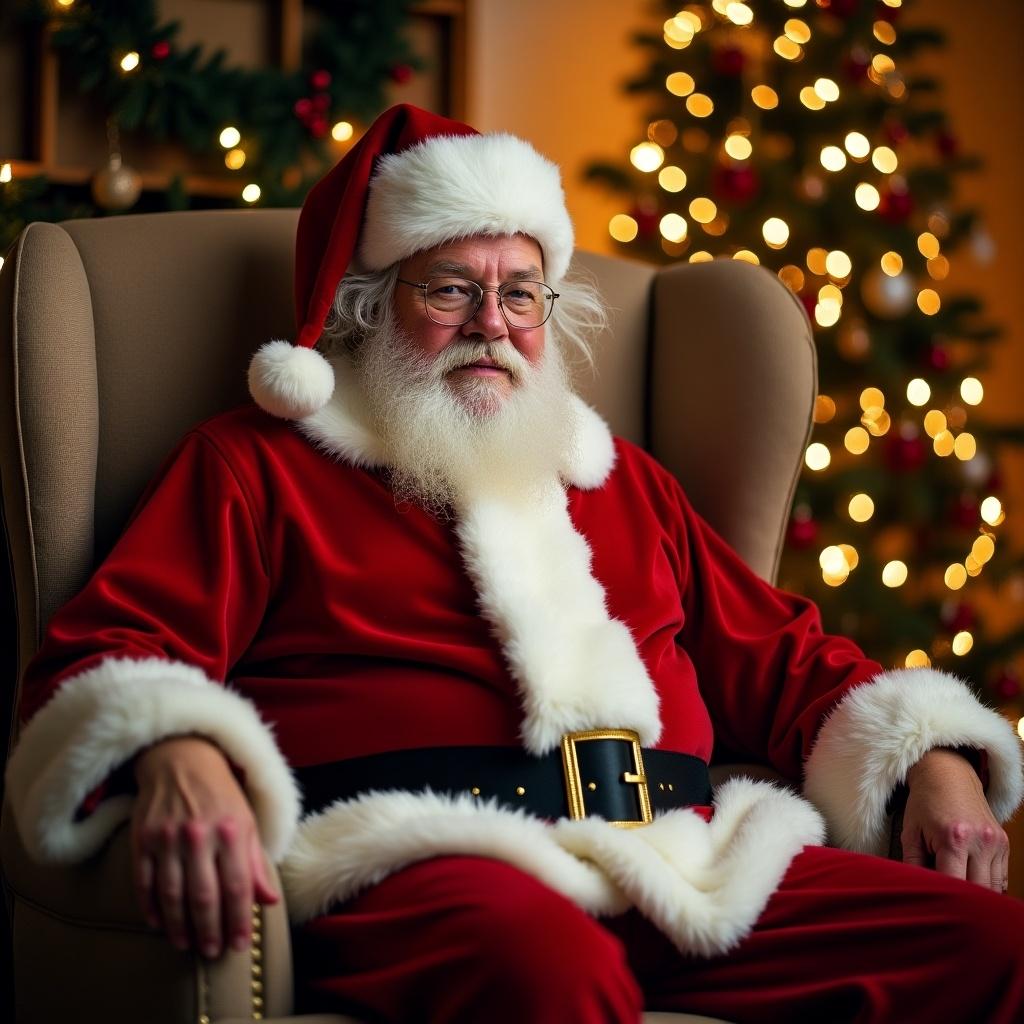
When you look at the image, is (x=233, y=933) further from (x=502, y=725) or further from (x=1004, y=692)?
(x=1004, y=692)

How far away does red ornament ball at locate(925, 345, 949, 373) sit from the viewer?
395cm

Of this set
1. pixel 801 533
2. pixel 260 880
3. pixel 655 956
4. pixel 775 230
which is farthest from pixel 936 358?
pixel 260 880

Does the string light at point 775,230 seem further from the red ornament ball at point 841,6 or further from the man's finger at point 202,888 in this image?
the man's finger at point 202,888

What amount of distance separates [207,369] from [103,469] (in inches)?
9.0

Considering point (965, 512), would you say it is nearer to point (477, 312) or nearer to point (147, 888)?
point (477, 312)

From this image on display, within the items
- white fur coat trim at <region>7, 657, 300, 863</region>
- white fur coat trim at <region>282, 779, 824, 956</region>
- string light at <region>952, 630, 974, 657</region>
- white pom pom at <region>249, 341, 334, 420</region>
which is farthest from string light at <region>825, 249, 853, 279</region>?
white fur coat trim at <region>7, 657, 300, 863</region>

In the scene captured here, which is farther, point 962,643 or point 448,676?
point 962,643

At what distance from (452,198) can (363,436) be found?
39cm

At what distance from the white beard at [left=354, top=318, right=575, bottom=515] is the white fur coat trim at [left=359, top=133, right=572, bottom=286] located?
0.14 metres

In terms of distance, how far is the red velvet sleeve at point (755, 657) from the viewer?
6.02 ft

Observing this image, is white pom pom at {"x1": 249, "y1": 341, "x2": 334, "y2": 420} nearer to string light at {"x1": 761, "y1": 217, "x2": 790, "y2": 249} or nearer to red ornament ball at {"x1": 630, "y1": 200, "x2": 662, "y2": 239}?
red ornament ball at {"x1": 630, "y1": 200, "x2": 662, "y2": 239}

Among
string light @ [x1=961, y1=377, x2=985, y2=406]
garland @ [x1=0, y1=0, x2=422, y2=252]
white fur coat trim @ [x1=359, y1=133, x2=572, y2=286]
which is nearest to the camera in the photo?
white fur coat trim @ [x1=359, y1=133, x2=572, y2=286]

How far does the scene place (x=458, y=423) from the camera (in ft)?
6.07

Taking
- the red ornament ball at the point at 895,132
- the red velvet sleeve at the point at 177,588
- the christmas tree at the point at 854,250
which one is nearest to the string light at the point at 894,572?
the christmas tree at the point at 854,250
